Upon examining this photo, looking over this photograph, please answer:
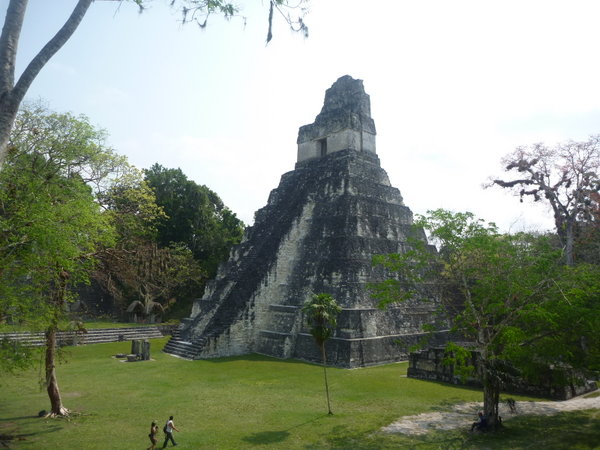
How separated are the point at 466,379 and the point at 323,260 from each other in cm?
878

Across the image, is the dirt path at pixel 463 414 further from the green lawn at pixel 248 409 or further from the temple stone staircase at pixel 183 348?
the temple stone staircase at pixel 183 348

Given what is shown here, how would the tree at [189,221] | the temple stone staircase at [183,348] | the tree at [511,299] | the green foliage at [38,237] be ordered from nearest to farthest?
the green foliage at [38,237], the tree at [511,299], the temple stone staircase at [183,348], the tree at [189,221]

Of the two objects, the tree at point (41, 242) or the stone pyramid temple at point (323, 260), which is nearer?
the tree at point (41, 242)

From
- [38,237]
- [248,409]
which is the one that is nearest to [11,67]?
[38,237]

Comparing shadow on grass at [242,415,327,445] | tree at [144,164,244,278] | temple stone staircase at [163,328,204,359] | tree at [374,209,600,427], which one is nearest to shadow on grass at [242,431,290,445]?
shadow on grass at [242,415,327,445]

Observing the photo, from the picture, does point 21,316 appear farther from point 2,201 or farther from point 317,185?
point 317,185

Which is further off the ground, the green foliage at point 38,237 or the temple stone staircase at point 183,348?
the green foliage at point 38,237

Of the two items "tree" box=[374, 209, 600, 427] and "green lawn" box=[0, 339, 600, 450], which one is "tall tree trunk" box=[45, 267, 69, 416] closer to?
"green lawn" box=[0, 339, 600, 450]

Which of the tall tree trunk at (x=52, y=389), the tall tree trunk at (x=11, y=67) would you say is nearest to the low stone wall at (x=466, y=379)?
the tall tree trunk at (x=52, y=389)

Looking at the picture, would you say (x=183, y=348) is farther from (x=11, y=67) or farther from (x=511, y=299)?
(x=11, y=67)

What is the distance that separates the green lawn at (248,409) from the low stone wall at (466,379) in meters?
0.55

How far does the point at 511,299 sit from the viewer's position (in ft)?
33.0

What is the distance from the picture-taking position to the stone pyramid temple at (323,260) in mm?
17953

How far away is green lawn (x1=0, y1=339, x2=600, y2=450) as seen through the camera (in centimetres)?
884
